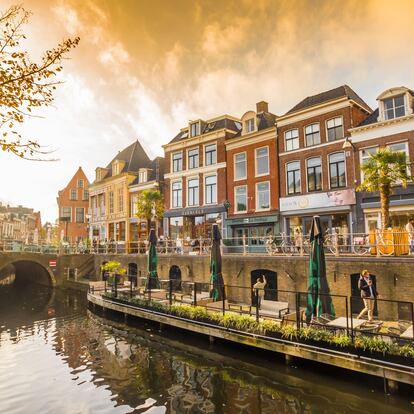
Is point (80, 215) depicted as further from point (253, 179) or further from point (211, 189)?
point (253, 179)

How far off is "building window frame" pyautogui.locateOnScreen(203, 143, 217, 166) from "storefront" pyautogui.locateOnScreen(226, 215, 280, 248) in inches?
233

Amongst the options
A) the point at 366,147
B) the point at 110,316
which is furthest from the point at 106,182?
the point at 366,147

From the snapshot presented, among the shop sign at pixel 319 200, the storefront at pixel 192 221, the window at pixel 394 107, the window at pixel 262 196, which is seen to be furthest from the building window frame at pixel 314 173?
the storefront at pixel 192 221

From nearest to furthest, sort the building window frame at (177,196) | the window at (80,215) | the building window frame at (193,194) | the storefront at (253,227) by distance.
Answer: the storefront at (253,227), the building window frame at (193,194), the building window frame at (177,196), the window at (80,215)

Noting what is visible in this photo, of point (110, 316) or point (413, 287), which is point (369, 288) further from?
point (110, 316)

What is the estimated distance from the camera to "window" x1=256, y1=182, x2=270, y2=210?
27172 millimetres

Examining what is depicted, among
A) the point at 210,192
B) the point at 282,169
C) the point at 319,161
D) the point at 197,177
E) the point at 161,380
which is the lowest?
the point at 161,380

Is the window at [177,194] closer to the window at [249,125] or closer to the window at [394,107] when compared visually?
the window at [249,125]

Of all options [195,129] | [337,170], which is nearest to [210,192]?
[195,129]

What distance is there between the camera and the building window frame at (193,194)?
32044mm

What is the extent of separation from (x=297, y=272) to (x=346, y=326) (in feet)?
23.3

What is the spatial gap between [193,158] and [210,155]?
2.16m

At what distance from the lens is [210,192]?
31141mm

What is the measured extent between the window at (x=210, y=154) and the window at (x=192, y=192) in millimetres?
2240
